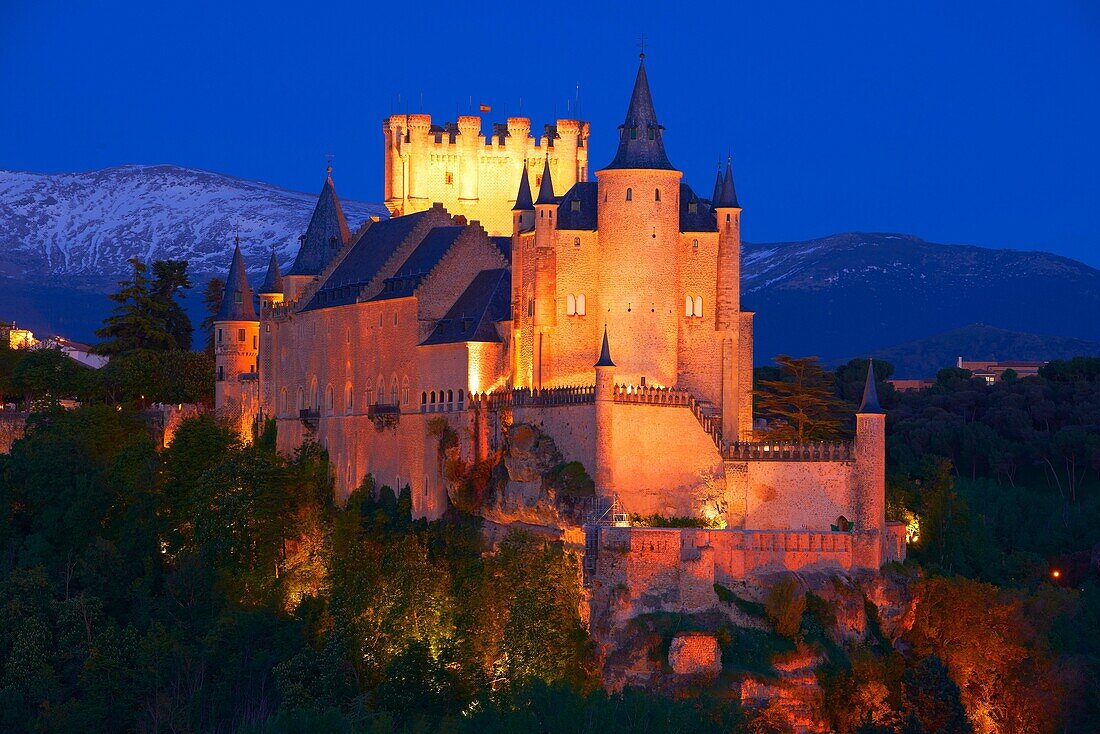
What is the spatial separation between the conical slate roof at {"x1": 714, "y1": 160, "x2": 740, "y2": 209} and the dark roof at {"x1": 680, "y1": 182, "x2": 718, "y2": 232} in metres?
0.47

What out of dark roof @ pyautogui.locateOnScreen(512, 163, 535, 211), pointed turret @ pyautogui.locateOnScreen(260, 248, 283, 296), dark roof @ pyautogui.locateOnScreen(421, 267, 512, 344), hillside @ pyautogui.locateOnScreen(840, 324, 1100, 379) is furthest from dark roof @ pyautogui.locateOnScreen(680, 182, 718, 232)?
hillside @ pyautogui.locateOnScreen(840, 324, 1100, 379)

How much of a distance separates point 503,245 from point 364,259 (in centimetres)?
739

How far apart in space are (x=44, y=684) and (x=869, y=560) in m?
29.8

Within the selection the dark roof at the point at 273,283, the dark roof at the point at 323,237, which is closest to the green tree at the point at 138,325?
the dark roof at the point at 273,283

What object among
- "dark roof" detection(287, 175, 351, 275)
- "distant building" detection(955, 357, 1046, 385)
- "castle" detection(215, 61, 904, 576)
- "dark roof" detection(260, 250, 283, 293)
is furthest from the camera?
"distant building" detection(955, 357, 1046, 385)

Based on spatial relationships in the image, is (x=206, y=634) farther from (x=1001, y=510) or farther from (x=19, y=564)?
(x=1001, y=510)

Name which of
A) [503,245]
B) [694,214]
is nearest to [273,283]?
[503,245]

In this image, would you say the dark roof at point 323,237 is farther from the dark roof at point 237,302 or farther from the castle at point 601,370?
the dark roof at point 237,302

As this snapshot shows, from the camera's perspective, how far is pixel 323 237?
96125mm

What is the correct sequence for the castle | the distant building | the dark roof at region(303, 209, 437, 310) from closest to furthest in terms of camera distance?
the castle < the dark roof at region(303, 209, 437, 310) < the distant building

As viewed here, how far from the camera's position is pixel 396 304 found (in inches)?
3334

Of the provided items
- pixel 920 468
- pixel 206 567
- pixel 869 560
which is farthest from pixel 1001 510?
pixel 206 567

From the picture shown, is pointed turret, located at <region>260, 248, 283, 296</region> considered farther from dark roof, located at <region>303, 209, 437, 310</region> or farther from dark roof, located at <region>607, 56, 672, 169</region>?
dark roof, located at <region>607, 56, 672, 169</region>

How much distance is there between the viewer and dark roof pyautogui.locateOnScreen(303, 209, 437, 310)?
8856 centimetres
